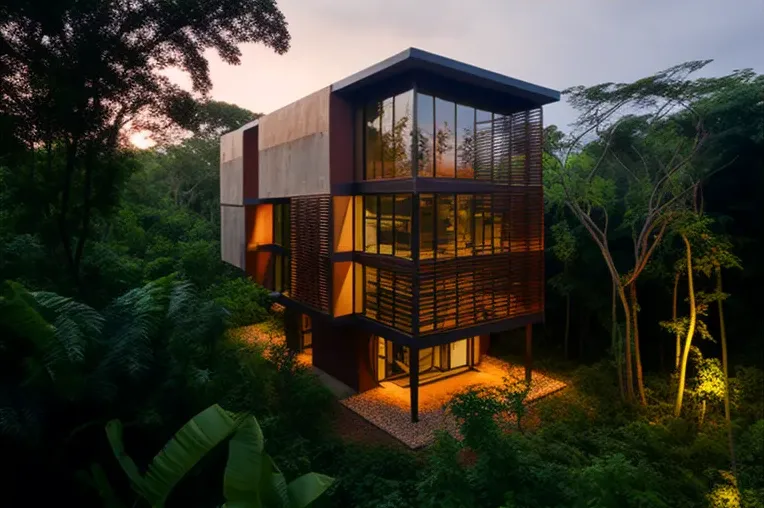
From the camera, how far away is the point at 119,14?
8.38m

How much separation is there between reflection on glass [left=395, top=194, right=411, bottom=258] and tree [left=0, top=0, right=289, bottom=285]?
14.9ft

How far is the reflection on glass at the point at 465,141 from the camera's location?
11.4 m

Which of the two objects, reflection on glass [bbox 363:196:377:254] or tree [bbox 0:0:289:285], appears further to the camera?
reflection on glass [bbox 363:196:377:254]

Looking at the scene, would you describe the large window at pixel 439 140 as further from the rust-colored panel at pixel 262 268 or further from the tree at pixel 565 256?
the rust-colored panel at pixel 262 268

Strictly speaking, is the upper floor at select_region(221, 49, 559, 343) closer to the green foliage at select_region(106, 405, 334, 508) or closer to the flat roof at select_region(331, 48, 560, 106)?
the flat roof at select_region(331, 48, 560, 106)

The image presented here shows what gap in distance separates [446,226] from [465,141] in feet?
7.70

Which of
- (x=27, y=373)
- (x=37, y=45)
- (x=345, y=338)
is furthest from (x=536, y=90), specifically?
(x=27, y=373)

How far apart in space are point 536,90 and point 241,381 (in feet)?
33.7

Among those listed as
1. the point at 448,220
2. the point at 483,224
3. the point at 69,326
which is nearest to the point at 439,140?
the point at 448,220

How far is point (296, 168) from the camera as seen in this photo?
44.9ft

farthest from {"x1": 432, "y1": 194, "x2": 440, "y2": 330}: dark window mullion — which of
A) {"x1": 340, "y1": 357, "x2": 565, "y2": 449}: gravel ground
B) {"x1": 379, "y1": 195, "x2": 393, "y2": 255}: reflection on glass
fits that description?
{"x1": 340, "y1": 357, "x2": 565, "y2": 449}: gravel ground

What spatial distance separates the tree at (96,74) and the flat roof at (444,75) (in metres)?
2.18

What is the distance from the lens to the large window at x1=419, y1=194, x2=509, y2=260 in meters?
11.1

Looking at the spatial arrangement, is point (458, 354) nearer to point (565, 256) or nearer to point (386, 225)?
point (565, 256)
